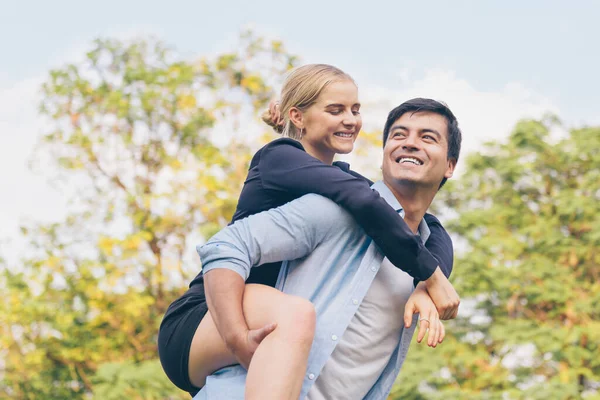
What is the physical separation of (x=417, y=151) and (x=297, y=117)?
43 centimetres

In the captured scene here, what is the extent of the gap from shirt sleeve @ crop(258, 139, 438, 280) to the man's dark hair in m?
0.41

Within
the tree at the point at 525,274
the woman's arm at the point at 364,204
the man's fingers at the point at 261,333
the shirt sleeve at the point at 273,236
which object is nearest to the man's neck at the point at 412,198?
the woman's arm at the point at 364,204

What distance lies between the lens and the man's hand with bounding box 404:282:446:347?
2.22 m

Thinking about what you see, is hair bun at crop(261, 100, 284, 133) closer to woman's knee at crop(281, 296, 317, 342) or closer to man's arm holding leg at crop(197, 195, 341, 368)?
man's arm holding leg at crop(197, 195, 341, 368)

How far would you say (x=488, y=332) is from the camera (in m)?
9.66

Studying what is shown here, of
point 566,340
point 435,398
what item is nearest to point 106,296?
point 435,398

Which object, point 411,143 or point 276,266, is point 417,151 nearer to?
point 411,143

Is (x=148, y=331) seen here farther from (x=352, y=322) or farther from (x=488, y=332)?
(x=352, y=322)

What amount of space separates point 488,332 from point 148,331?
4.23 m

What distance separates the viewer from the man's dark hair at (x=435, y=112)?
2.58 metres

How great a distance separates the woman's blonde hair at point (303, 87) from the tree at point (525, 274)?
658cm

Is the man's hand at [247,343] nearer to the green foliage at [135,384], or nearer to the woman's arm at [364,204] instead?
the woman's arm at [364,204]

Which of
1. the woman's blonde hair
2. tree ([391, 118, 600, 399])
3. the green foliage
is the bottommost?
the green foliage

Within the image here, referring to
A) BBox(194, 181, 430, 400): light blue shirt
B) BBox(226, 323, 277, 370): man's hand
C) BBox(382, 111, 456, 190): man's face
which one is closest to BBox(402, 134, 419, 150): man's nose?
BBox(382, 111, 456, 190): man's face
